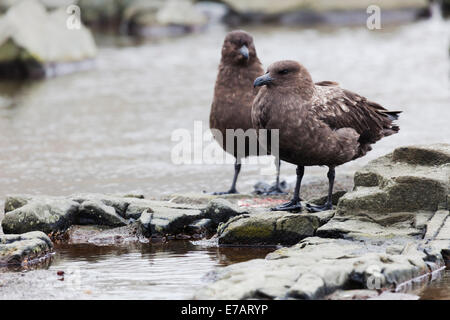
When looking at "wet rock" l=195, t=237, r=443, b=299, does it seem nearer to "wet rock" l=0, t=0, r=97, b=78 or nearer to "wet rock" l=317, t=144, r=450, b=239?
"wet rock" l=317, t=144, r=450, b=239

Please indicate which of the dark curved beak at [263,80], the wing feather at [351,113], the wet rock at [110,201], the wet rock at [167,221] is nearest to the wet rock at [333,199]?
the wing feather at [351,113]

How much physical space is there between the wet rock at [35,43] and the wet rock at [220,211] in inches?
454

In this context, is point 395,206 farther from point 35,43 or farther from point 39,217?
point 35,43

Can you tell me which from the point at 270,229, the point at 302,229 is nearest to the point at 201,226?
the point at 270,229

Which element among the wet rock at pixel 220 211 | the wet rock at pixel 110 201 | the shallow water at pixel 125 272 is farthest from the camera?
the wet rock at pixel 110 201

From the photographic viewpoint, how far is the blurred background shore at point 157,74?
34.1 feet

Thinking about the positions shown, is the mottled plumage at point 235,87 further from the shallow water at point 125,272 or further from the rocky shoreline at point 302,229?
the shallow water at point 125,272

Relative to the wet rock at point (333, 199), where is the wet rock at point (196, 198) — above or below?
below

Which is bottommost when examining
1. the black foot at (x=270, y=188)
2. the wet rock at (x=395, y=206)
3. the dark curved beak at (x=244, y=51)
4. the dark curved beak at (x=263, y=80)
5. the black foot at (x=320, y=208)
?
the black foot at (x=270, y=188)

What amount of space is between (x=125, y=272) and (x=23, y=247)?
0.84m

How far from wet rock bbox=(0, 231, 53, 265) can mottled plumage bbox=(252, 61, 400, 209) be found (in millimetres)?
1954

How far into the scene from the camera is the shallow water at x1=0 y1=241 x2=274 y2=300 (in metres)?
5.42

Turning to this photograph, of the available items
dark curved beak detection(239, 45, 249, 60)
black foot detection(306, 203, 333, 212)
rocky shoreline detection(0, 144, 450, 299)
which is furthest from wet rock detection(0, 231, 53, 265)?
dark curved beak detection(239, 45, 249, 60)

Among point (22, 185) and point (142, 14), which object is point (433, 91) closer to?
point (22, 185)
